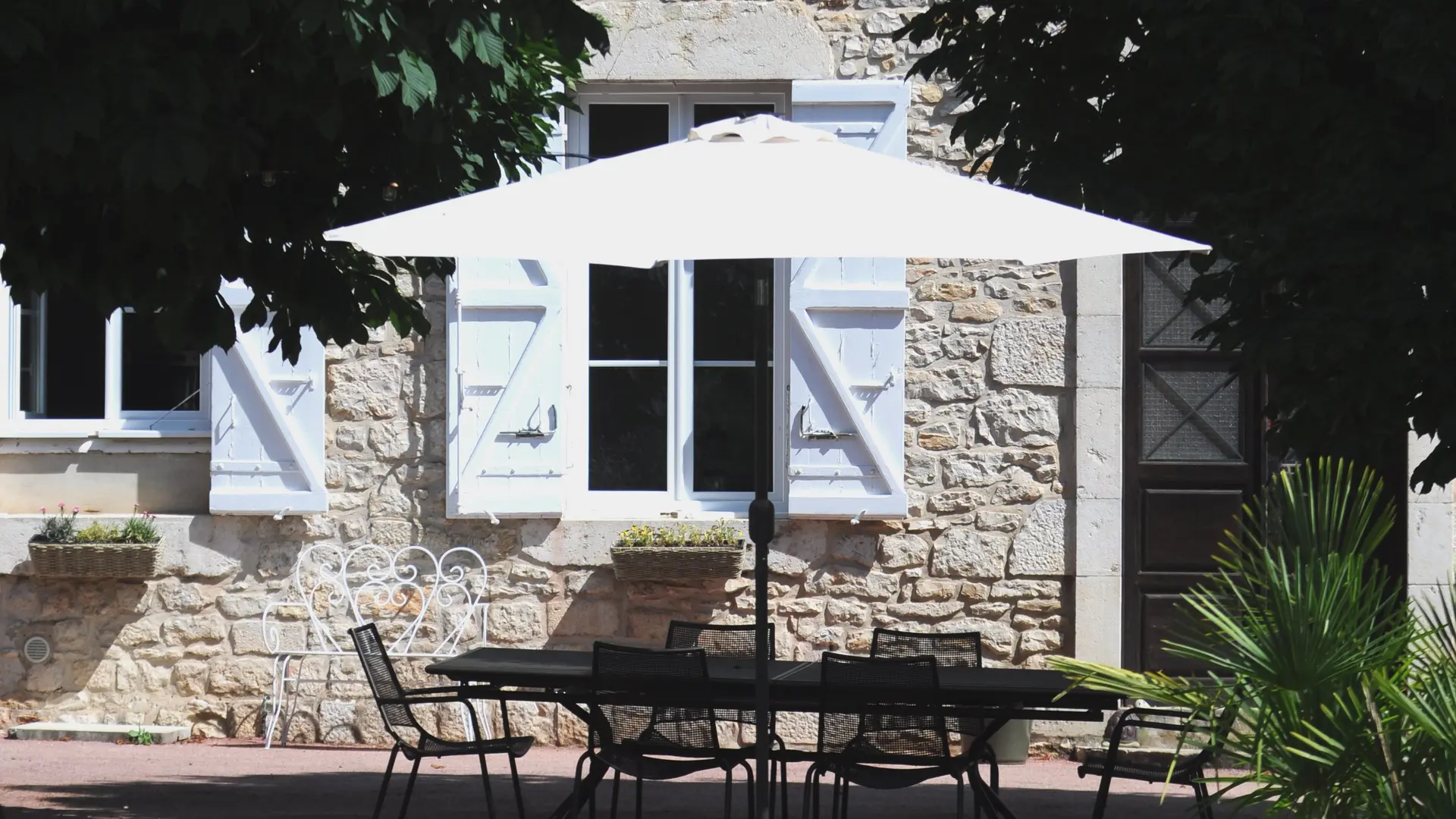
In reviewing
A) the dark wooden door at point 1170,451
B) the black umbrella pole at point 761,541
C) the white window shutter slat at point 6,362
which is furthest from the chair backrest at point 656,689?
the white window shutter slat at point 6,362

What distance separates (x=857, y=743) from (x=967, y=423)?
2.75 metres

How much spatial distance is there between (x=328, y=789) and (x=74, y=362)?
8.75ft

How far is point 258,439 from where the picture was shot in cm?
723

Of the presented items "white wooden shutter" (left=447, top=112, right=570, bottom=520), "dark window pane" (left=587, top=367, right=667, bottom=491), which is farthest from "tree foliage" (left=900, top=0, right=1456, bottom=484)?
"dark window pane" (left=587, top=367, right=667, bottom=491)

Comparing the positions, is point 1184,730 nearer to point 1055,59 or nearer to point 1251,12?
point 1251,12

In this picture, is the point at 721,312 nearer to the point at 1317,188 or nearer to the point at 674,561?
the point at 674,561

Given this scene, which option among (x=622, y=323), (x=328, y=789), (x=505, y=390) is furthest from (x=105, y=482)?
(x=622, y=323)

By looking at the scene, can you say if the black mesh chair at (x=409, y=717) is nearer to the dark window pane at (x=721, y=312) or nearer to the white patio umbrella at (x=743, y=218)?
the white patio umbrella at (x=743, y=218)

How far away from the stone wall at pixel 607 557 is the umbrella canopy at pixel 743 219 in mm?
3586

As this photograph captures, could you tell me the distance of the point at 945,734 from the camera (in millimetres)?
4750

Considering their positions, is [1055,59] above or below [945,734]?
above

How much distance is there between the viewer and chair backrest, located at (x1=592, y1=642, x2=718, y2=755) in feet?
15.6

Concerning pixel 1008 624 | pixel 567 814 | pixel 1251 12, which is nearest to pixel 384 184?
pixel 567 814

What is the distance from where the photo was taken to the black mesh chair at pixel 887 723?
15.4 ft
